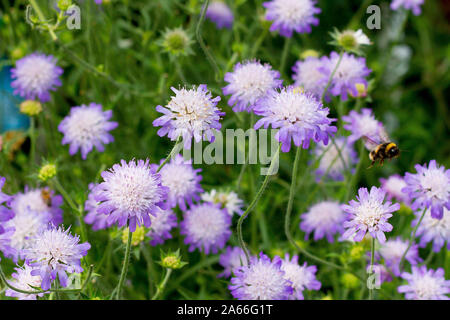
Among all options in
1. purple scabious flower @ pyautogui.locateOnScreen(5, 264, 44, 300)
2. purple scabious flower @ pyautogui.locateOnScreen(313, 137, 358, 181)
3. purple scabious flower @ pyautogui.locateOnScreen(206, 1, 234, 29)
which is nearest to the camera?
purple scabious flower @ pyautogui.locateOnScreen(5, 264, 44, 300)

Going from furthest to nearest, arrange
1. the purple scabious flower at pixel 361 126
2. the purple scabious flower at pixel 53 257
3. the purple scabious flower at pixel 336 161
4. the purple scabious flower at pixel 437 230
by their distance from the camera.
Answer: the purple scabious flower at pixel 336 161
the purple scabious flower at pixel 361 126
the purple scabious flower at pixel 437 230
the purple scabious flower at pixel 53 257

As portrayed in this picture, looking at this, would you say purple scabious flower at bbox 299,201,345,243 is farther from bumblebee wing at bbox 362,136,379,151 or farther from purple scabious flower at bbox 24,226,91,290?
purple scabious flower at bbox 24,226,91,290

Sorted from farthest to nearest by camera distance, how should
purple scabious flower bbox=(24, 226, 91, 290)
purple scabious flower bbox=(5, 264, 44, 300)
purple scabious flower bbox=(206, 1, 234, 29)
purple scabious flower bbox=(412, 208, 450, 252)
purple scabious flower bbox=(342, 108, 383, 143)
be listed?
purple scabious flower bbox=(206, 1, 234, 29)
purple scabious flower bbox=(342, 108, 383, 143)
purple scabious flower bbox=(412, 208, 450, 252)
purple scabious flower bbox=(5, 264, 44, 300)
purple scabious flower bbox=(24, 226, 91, 290)

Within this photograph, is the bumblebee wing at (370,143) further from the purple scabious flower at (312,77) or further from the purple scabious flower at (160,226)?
the purple scabious flower at (160,226)

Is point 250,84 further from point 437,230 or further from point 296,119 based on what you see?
point 437,230

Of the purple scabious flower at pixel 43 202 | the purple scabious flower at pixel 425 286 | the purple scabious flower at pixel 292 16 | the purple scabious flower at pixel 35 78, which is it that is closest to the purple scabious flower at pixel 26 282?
the purple scabious flower at pixel 43 202

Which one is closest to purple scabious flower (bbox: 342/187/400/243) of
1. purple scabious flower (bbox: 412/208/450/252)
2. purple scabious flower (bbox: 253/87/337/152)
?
purple scabious flower (bbox: 253/87/337/152)
